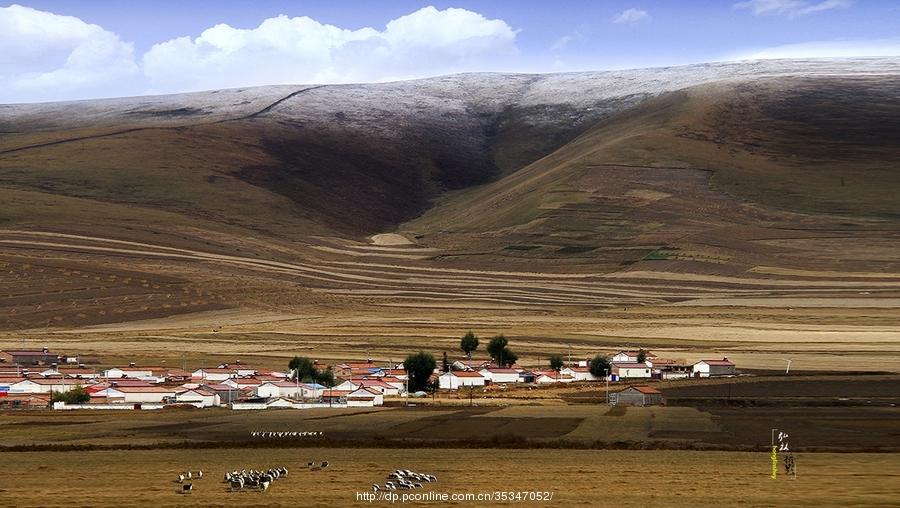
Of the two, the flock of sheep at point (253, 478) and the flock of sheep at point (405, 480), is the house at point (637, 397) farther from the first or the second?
the flock of sheep at point (253, 478)

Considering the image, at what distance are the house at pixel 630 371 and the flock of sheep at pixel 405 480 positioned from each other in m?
51.9

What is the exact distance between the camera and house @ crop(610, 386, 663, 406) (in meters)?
73.3

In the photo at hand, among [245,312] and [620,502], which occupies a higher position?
[620,502]

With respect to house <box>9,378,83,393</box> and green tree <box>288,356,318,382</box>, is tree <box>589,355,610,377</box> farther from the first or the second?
house <box>9,378,83,393</box>

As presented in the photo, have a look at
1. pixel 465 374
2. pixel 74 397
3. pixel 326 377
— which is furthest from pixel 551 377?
pixel 74 397

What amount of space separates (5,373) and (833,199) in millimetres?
128045

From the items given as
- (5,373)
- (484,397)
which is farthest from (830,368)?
(5,373)

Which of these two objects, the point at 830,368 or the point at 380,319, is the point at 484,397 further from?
the point at 380,319

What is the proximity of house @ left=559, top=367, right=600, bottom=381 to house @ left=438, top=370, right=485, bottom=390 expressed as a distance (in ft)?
19.2

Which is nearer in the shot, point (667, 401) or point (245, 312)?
point (667, 401)

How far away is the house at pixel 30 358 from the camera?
10231 centimetres

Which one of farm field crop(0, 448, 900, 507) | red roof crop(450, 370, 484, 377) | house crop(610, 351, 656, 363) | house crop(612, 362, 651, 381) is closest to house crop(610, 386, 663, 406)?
house crop(612, 362, 651, 381)

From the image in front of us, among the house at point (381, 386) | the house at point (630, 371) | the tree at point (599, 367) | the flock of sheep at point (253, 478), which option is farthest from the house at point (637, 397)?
the flock of sheep at point (253, 478)

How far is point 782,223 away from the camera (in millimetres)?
180000
